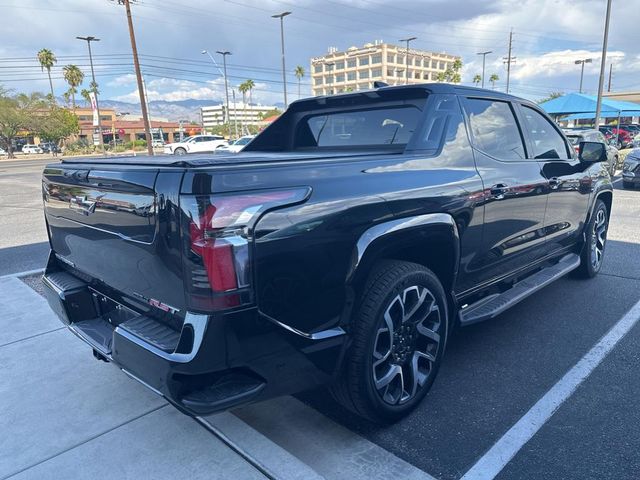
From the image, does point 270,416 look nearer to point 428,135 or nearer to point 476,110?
point 428,135

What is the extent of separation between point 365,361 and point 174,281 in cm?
101

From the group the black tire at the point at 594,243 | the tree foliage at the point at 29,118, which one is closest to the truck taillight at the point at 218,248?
the black tire at the point at 594,243

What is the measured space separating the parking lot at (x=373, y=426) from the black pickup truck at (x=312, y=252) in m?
0.30

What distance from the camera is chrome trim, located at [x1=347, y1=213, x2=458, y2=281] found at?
2.27m

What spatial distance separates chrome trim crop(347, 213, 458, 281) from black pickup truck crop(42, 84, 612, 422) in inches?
0.4

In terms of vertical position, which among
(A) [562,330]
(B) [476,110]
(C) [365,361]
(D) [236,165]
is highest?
(B) [476,110]

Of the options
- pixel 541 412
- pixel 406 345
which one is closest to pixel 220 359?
pixel 406 345

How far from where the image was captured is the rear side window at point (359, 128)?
340 centimetres

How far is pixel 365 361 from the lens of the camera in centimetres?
237

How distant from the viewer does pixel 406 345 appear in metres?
2.72

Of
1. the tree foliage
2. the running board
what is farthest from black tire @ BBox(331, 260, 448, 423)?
the tree foliage

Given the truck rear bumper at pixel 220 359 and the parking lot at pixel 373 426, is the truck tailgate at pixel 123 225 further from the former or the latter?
the parking lot at pixel 373 426

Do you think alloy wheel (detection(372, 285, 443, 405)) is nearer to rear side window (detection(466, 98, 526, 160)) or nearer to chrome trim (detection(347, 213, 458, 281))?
chrome trim (detection(347, 213, 458, 281))

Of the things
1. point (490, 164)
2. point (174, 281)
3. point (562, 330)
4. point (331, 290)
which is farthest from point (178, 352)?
point (562, 330)
